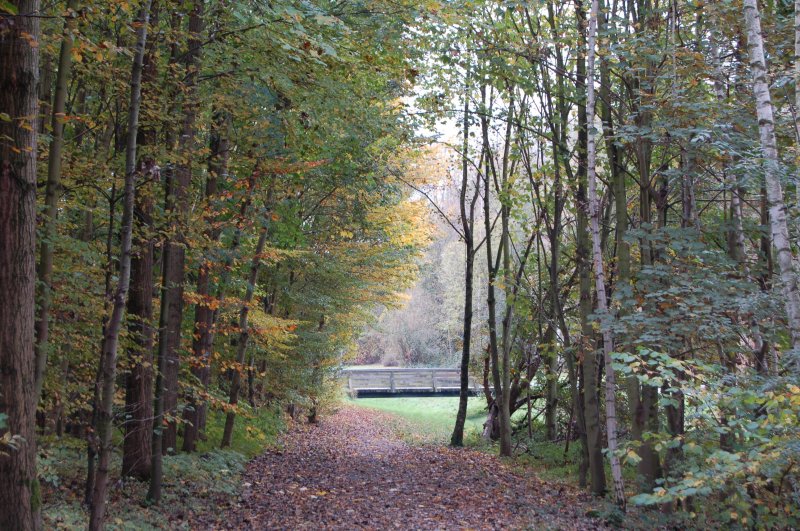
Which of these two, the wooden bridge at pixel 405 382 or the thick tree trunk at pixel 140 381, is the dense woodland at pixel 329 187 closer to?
the thick tree trunk at pixel 140 381

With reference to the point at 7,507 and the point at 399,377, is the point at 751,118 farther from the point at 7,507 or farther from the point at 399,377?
the point at 399,377

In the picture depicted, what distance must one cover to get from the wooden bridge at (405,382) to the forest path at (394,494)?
671 inches

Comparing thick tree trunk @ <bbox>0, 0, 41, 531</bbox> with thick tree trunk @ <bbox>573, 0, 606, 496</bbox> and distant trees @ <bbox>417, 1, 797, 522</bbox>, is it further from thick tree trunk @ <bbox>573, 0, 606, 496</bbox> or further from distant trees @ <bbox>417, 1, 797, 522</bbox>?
thick tree trunk @ <bbox>573, 0, 606, 496</bbox>

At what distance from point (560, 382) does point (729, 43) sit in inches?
360

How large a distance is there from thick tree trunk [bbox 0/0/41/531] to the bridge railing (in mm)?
27345

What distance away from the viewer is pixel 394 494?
9.15 m

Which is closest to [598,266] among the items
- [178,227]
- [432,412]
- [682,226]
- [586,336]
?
[586,336]

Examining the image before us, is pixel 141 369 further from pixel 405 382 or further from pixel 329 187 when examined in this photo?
pixel 405 382

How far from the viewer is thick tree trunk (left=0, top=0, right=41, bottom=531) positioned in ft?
13.3

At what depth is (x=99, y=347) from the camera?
673 centimetres

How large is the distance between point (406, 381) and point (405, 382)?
8cm

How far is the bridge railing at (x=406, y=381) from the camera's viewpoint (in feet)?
105

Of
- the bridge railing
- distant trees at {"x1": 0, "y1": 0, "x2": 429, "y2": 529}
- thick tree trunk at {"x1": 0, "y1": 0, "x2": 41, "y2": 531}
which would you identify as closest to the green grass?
the bridge railing

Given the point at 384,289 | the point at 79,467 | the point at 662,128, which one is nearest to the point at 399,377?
the point at 384,289
